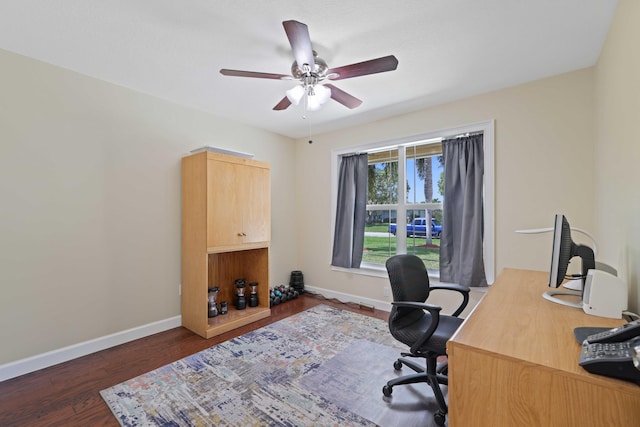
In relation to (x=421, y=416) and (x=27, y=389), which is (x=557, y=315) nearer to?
(x=421, y=416)

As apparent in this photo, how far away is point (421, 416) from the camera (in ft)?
5.68

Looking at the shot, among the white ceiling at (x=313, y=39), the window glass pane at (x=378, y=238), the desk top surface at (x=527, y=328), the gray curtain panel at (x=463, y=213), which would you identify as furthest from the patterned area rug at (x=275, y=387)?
the white ceiling at (x=313, y=39)

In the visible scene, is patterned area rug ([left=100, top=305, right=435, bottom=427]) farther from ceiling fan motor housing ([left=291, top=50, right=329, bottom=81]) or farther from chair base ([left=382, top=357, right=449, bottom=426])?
ceiling fan motor housing ([left=291, top=50, right=329, bottom=81])

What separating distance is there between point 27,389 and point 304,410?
207 cm

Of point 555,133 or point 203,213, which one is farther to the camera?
point 203,213

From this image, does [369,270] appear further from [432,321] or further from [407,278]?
[432,321]

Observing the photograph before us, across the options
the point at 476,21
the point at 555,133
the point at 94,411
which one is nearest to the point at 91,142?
the point at 94,411

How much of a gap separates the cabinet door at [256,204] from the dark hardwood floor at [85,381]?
1113 millimetres

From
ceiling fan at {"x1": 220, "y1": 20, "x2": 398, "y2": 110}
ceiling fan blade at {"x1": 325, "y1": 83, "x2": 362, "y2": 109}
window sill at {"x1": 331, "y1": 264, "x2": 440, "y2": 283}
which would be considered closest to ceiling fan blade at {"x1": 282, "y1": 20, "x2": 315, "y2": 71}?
ceiling fan at {"x1": 220, "y1": 20, "x2": 398, "y2": 110}

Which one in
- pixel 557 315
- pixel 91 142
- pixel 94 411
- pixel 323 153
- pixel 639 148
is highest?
pixel 323 153

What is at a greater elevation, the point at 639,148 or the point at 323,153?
the point at 323,153

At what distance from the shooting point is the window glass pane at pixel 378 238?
12.5 ft

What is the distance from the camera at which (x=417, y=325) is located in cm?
194

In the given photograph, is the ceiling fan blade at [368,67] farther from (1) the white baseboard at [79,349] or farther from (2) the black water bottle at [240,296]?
(1) the white baseboard at [79,349]
